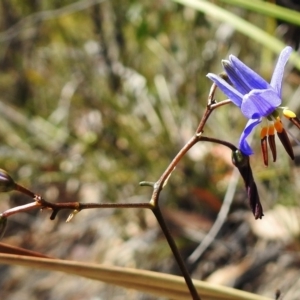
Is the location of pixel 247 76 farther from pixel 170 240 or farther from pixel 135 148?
pixel 135 148

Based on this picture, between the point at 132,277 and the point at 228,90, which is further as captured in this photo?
the point at 132,277

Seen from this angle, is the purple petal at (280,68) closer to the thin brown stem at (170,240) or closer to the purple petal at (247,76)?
the purple petal at (247,76)

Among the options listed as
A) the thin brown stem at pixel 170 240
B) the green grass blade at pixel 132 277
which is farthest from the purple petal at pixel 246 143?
the green grass blade at pixel 132 277

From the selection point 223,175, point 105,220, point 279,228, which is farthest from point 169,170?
point 105,220

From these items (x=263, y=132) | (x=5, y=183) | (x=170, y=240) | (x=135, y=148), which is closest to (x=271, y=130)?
(x=263, y=132)

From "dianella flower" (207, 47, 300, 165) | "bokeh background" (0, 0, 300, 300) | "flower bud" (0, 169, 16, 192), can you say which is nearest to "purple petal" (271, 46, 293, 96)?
"dianella flower" (207, 47, 300, 165)

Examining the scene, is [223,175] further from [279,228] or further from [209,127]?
[279,228]
